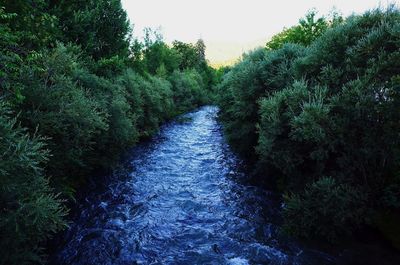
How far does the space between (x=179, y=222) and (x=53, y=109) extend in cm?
505

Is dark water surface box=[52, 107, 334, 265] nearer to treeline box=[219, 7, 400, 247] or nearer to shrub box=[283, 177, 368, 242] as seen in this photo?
shrub box=[283, 177, 368, 242]

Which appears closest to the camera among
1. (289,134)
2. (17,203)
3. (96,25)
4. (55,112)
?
(17,203)

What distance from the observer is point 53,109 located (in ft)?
29.3

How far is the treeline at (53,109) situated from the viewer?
17.6 ft

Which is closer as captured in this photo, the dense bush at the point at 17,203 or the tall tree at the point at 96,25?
the dense bush at the point at 17,203

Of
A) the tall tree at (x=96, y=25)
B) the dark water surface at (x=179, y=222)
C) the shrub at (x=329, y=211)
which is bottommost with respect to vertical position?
the dark water surface at (x=179, y=222)

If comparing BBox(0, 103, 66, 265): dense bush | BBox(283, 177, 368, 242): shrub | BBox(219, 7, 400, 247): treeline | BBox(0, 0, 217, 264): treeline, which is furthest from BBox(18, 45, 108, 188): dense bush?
BBox(283, 177, 368, 242): shrub

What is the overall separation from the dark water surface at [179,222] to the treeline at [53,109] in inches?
40.4

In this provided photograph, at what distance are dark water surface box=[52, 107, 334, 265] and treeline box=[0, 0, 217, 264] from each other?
1.03 m

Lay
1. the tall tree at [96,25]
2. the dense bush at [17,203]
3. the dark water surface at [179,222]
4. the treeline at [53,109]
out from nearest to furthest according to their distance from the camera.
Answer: the dense bush at [17,203] < the treeline at [53,109] < the dark water surface at [179,222] < the tall tree at [96,25]

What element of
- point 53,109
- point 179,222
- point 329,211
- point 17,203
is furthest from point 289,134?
point 17,203

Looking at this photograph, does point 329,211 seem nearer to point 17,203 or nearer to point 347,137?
point 347,137

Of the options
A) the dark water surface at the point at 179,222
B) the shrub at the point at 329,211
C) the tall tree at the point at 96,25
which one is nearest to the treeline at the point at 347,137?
the shrub at the point at 329,211

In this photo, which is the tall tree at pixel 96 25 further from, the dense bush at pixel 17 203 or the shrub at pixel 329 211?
the shrub at pixel 329 211
